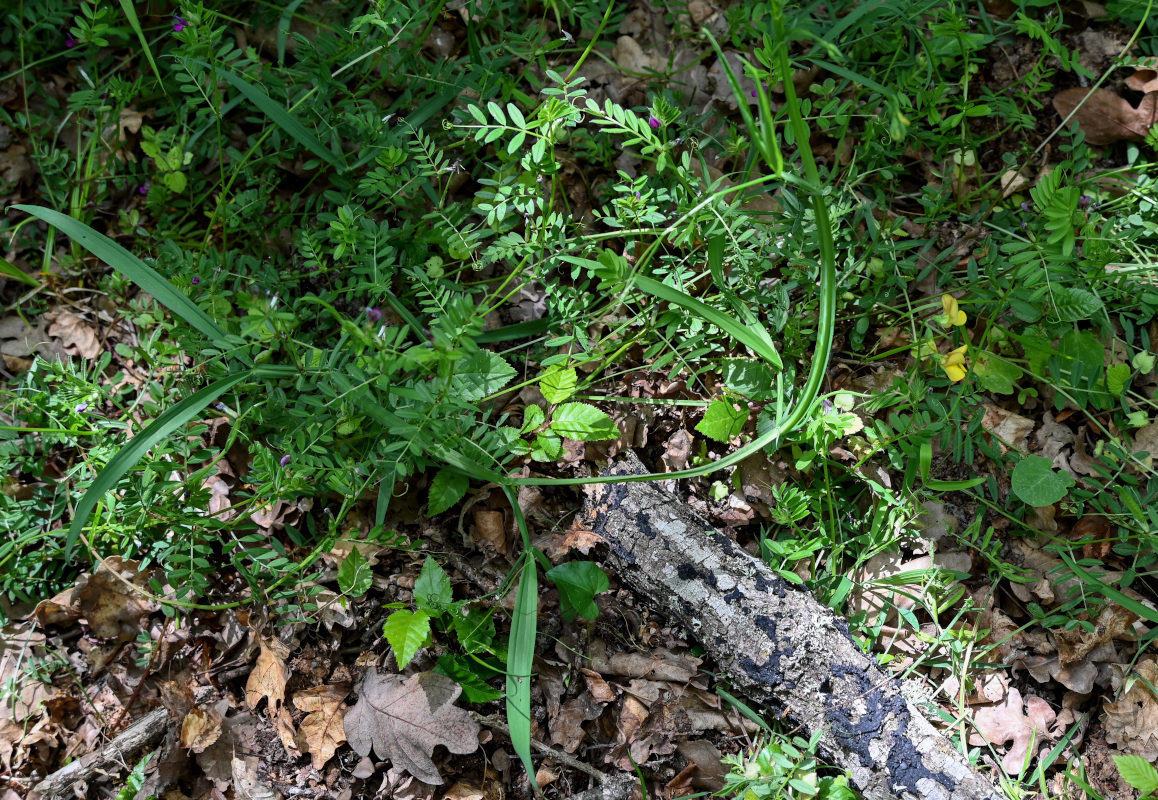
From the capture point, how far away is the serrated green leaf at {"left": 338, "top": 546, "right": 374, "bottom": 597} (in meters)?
2.04

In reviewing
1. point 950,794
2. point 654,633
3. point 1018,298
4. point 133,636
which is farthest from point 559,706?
point 1018,298

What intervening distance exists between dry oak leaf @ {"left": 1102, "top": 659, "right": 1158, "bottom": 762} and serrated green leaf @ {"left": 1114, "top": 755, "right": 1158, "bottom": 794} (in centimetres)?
33

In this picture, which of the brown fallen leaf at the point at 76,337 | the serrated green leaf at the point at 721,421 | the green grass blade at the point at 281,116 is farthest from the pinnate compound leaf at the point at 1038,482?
the brown fallen leaf at the point at 76,337

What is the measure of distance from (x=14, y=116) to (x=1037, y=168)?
353cm

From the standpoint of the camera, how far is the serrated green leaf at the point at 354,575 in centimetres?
204

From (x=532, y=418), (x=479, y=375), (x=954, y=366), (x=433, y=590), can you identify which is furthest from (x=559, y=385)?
(x=954, y=366)

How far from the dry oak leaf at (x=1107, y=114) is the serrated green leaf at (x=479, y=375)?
2.11m

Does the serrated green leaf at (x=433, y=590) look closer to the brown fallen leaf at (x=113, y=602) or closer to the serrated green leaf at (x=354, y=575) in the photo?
the serrated green leaf at (x=354, y=575)

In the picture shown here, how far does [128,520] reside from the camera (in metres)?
2.06

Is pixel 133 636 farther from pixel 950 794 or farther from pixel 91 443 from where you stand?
pixel 950 794

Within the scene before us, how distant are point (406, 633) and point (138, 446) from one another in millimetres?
826

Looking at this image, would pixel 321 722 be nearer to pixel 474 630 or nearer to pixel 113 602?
pixel 474 630

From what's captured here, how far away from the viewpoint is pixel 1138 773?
1727mm

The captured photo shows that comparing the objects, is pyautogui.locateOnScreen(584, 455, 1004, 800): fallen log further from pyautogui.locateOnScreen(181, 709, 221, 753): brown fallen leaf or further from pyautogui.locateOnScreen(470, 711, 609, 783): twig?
pyautogui.locateOnScreen(181, 709, 221, 753): brown fallen leaf
